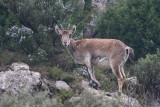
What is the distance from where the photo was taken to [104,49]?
1212 cm

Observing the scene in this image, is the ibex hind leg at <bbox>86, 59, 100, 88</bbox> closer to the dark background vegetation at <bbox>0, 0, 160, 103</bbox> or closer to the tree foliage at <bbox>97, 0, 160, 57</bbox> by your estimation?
the dark background vegetation at <bbox>0, 0, 160, 103</bbox>

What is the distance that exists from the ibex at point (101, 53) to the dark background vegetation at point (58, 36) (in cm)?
49

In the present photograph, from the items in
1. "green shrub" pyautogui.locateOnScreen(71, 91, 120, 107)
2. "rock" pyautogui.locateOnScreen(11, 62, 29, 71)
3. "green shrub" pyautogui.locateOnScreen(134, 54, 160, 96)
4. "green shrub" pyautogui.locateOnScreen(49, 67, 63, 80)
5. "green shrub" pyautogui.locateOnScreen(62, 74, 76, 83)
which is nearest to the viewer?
"green shrub" pyautogui.locateOnScreen(71, 91, 120, 107)

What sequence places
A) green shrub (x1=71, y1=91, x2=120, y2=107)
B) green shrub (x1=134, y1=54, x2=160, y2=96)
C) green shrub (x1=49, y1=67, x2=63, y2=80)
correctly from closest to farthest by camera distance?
green shrub (x1=71, y1=91, x2=120, y2=107), green shrub (x1=134, y1=54, x2=160, y2=96), green shrub (x1=49, y1=67, x2=63, y2=80)

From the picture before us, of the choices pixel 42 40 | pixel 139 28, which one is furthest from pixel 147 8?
pixel 42 40

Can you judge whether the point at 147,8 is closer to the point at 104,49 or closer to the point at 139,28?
the point at 139,28

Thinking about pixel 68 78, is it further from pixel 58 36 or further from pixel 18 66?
pixel 58 36

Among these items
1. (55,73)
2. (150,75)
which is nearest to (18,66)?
(55,73)

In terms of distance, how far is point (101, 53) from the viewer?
1218cm

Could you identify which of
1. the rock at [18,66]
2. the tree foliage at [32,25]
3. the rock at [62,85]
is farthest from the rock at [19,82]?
the tree foliage at [32,25]

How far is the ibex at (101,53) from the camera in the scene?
11.8 meters

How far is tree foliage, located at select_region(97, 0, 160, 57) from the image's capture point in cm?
1520

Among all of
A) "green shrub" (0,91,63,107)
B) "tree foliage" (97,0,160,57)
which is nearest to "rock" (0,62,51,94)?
"green shrub" (0,91,63,107)

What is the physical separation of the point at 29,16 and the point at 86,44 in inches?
117
